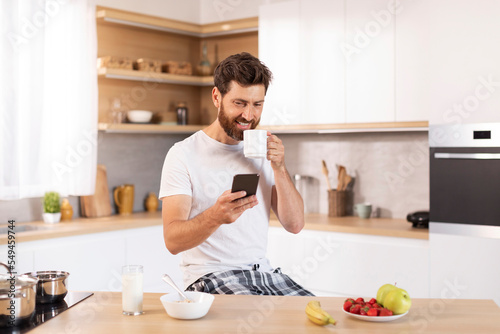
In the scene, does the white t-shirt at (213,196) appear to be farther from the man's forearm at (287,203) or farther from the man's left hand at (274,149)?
the man's left hand at (274,149)

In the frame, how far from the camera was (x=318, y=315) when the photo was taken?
5.96ft

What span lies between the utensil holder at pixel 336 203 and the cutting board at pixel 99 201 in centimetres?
163

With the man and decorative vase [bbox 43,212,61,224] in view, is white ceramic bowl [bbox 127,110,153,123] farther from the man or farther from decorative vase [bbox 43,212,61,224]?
the man

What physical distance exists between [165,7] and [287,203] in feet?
8.96

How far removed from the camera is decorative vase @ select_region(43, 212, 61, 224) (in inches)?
161

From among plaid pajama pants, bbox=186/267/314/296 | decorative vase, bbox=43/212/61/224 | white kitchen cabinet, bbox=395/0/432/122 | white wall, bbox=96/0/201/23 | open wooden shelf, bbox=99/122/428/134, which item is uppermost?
white wall, bbox=96/0/201/23

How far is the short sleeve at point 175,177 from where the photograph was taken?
2.47m

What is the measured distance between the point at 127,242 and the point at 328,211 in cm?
149

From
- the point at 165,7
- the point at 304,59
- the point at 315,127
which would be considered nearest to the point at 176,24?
the point at 165,7

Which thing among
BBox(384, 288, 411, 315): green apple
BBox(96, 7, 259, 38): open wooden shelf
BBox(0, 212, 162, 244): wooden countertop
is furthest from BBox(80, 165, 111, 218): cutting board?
BBox(384, 288, 411, 315): green apple

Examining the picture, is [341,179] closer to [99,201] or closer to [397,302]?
[99,201]

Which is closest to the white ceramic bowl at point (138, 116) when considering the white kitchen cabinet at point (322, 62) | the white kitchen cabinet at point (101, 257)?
the white kitchen cabinet at point (101, 257)

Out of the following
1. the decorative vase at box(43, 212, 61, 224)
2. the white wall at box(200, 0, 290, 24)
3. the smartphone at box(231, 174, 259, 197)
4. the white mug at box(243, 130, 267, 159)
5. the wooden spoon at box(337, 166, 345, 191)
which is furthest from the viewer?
the white wall at box(200, 0, 290, 24)

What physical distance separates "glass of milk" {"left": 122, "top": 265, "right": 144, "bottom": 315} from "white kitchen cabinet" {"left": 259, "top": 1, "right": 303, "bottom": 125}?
2596mm
